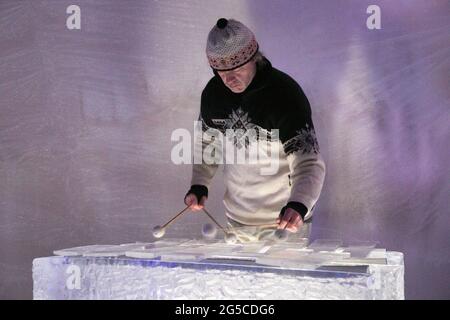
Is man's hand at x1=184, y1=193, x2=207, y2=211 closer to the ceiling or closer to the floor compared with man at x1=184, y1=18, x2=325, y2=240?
closer to the floor

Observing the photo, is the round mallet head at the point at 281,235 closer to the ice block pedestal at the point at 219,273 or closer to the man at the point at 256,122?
the ice block pedestal at the point at 219,273

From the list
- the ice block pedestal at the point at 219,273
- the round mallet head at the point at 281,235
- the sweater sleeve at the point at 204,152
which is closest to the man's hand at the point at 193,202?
the sweater sleeve at the point at 204,152

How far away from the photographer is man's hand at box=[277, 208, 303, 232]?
7.11 feet

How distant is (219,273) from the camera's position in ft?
5.75

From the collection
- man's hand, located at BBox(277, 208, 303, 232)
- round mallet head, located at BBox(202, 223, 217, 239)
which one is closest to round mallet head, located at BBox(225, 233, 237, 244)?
round mallet head, located at BBox(202, 223, 217, 239)

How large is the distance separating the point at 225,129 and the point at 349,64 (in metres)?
1.01

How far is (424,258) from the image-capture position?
10.9 feet

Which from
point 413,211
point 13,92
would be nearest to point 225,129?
point 413,211

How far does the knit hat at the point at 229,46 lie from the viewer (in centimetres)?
246

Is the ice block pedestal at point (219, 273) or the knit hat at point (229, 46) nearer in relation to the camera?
the ice block pedestal at point (219, 273)

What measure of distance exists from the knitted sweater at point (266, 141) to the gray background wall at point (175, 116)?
31.1 inches

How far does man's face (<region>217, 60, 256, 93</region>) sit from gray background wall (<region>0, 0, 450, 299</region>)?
33.3 inches

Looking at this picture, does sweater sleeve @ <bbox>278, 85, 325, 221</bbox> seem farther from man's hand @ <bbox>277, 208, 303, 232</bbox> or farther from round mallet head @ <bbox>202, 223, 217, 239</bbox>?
round mallet head @ <bbox>202, 223, 217, 239</bbox>
